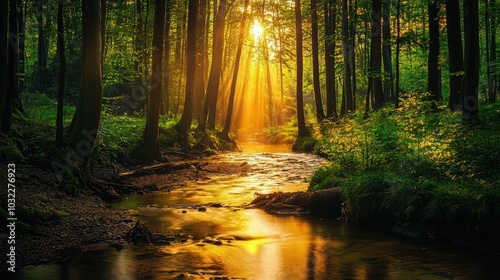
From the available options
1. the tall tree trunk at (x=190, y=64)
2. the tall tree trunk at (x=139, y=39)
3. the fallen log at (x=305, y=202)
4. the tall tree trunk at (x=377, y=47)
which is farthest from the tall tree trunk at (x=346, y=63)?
the fallen log at (x=305, y=202)

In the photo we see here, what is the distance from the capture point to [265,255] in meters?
8.44

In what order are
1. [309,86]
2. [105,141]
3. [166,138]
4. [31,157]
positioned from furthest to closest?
[309,86], [166,138], [105,141], [31,157]

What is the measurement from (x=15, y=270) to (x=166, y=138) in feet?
56.2

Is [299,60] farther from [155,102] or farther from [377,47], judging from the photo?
[155,102]

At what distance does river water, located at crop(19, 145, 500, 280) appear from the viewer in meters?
7.25

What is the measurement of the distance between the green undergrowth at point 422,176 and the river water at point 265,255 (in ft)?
2.02

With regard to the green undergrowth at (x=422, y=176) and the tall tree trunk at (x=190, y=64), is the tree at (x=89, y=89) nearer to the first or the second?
the green undergrowth at (x=422, y=176)

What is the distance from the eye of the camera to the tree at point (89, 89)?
12898mm

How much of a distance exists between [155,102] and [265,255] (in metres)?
12.7

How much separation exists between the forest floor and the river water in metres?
0.40

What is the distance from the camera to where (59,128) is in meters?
12.8

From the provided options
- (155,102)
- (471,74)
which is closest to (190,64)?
(155,102)

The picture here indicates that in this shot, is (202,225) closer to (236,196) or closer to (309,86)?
(236,196)

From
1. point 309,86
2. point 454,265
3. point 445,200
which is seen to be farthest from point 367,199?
point 309,86
